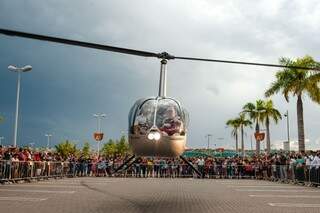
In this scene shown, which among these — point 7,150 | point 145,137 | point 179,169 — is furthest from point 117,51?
point 179,169

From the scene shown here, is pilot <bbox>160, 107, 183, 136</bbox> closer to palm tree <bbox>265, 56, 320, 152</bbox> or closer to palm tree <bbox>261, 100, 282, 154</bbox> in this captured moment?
palm tree <bbox>265, 56, 320, 152</bbox>

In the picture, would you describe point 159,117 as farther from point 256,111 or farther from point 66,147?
point 66,147

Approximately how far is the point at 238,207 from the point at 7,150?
14269 mm

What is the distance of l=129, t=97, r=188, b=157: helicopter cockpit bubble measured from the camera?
11652 mm

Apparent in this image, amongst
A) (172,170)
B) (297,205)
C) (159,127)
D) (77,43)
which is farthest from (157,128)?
(172,170)

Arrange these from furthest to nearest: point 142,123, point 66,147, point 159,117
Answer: point 66,147 < point 142,123 < point 159,117

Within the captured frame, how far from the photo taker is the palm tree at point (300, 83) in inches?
1362

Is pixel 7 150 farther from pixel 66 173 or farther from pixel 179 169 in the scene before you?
pixel 179 169

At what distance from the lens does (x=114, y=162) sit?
35781 mm

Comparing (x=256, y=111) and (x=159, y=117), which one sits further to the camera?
(x=256, y=111)

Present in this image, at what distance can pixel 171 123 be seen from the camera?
11.9 meters

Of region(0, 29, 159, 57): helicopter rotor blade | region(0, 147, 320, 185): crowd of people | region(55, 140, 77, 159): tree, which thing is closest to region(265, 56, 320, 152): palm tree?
region(0, 147, 320, 185): crowd of people

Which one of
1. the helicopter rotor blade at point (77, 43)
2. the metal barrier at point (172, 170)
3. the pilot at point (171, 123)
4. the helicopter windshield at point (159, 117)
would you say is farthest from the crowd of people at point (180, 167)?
the helicopter rotor blade at point (77, 43)

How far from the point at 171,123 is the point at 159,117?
1.22 feet
